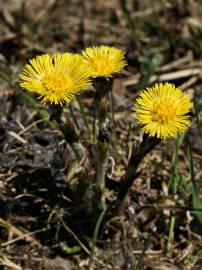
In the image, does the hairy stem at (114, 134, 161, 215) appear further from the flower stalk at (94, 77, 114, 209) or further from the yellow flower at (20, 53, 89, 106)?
the yellow flower at (20, 53, 89, 106)

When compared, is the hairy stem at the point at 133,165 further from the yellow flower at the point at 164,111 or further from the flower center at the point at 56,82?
the flower center at the point at 56,82

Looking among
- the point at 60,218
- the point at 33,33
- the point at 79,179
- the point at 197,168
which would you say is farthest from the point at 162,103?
the point at 33,33

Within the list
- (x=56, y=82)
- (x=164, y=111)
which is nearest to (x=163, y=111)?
(x=164, y=111)

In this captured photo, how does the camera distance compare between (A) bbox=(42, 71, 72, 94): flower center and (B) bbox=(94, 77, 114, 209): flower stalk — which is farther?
(B) bbox=(94, 77, 114, 209): flower stalk

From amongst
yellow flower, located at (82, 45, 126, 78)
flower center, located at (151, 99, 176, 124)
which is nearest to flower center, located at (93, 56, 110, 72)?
yellow flower, located at (82, 45, 126, 78)

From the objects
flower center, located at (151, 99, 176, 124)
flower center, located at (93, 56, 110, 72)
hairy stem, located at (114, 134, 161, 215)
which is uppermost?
flower center, located at (93, 56, 110, 72)

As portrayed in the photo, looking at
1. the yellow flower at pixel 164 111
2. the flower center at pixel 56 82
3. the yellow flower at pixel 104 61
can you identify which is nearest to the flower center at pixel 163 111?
the yellow flower at pixel 164 111

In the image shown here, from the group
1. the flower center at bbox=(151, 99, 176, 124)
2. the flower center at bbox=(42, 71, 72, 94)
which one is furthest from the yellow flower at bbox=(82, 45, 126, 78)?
the flower center at bbox=(151, 99, 176, 124)

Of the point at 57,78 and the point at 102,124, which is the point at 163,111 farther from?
the point at 57,78

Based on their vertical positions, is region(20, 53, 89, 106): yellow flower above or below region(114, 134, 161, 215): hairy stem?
above
